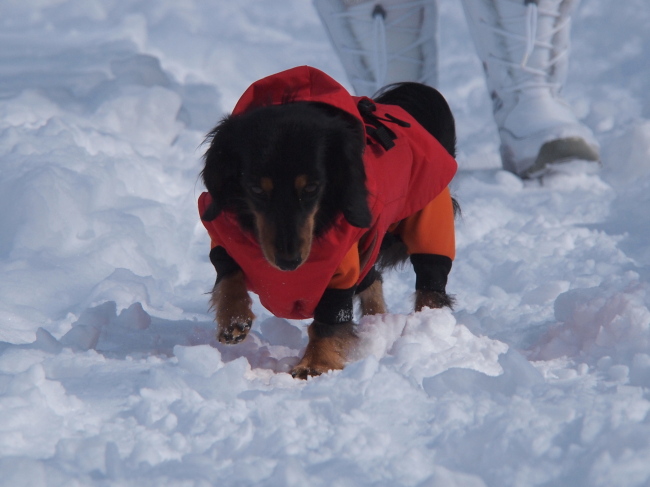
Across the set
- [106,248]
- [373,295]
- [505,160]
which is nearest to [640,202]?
[505,160]

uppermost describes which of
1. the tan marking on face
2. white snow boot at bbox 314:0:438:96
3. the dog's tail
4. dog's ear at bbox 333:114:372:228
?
the tan marking on face

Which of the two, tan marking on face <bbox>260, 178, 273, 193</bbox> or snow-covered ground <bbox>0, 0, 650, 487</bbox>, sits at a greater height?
tan marking on face <bbox>260, 178, 273, 193</bbox>

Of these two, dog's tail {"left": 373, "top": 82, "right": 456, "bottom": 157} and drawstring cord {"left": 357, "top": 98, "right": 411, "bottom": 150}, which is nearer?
drawstring cord {"left": 357, "top": 98, "right": 411, "bottom": 150}

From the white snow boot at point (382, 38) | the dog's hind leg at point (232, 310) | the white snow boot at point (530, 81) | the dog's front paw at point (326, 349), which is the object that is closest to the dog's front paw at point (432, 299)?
the dog's front paw at point (326, 349)

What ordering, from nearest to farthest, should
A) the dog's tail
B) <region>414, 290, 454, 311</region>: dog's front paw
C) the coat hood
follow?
the coat hood, <region>414, 290, 454, 311</region>: dog's front paw, the dog's tail

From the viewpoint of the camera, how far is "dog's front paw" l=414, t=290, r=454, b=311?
2609 millimetres

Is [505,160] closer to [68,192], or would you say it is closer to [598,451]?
[68,192]

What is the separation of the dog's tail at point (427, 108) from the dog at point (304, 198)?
1.12ft

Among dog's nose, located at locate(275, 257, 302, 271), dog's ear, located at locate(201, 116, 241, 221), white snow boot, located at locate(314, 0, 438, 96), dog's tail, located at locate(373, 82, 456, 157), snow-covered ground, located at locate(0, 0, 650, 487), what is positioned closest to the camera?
snow-covered ground, located at locate(0, 0, 650, 487)

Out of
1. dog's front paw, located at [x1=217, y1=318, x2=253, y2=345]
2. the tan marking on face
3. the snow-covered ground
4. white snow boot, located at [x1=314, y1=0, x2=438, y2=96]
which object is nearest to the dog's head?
the tan marking on face

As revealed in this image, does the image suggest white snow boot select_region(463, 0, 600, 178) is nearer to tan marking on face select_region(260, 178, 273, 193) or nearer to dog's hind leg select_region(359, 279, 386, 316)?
dog's hind leg select_region(359, 279, 386, 316)

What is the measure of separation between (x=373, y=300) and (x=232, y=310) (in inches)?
32.8

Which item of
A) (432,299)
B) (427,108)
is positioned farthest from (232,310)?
(427,108)

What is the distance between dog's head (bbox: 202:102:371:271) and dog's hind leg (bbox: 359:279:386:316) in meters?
0.79
